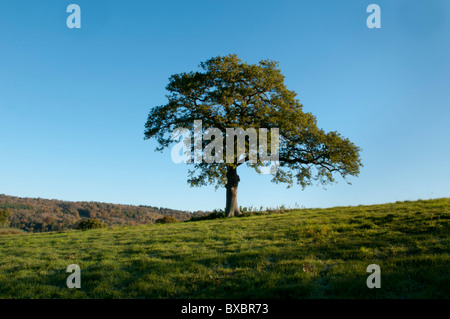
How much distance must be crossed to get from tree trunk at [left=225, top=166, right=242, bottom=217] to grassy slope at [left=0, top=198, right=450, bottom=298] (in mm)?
16464

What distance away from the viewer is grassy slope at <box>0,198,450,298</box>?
7820 mm

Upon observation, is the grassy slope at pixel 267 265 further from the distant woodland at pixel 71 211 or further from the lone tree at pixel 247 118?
the distant woodland at pixel 71 211

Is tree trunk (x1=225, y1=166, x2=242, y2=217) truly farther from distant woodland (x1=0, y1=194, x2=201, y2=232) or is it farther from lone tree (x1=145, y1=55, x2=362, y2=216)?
distant woodland (x1=0, y1=194, x2=201, y2=232)

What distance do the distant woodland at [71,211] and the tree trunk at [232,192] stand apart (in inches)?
3443

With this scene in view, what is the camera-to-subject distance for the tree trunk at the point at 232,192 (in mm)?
32125

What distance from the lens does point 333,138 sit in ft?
105

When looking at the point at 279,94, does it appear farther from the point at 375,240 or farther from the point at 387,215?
the point at 375,240

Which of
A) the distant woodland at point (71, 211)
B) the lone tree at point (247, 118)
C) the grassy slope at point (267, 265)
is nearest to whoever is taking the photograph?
the grassy slope at point (267, 265)

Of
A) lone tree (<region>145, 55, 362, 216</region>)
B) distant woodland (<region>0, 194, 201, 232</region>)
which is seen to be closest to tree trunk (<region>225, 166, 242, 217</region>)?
lone tree (<region>145, 55, 362, 216</region>)

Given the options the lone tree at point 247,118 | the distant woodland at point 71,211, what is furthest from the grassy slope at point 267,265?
the distant woodland at point 71,211

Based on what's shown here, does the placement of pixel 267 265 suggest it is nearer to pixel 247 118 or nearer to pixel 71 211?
pixel 247 118

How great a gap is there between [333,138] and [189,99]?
15796 mm
